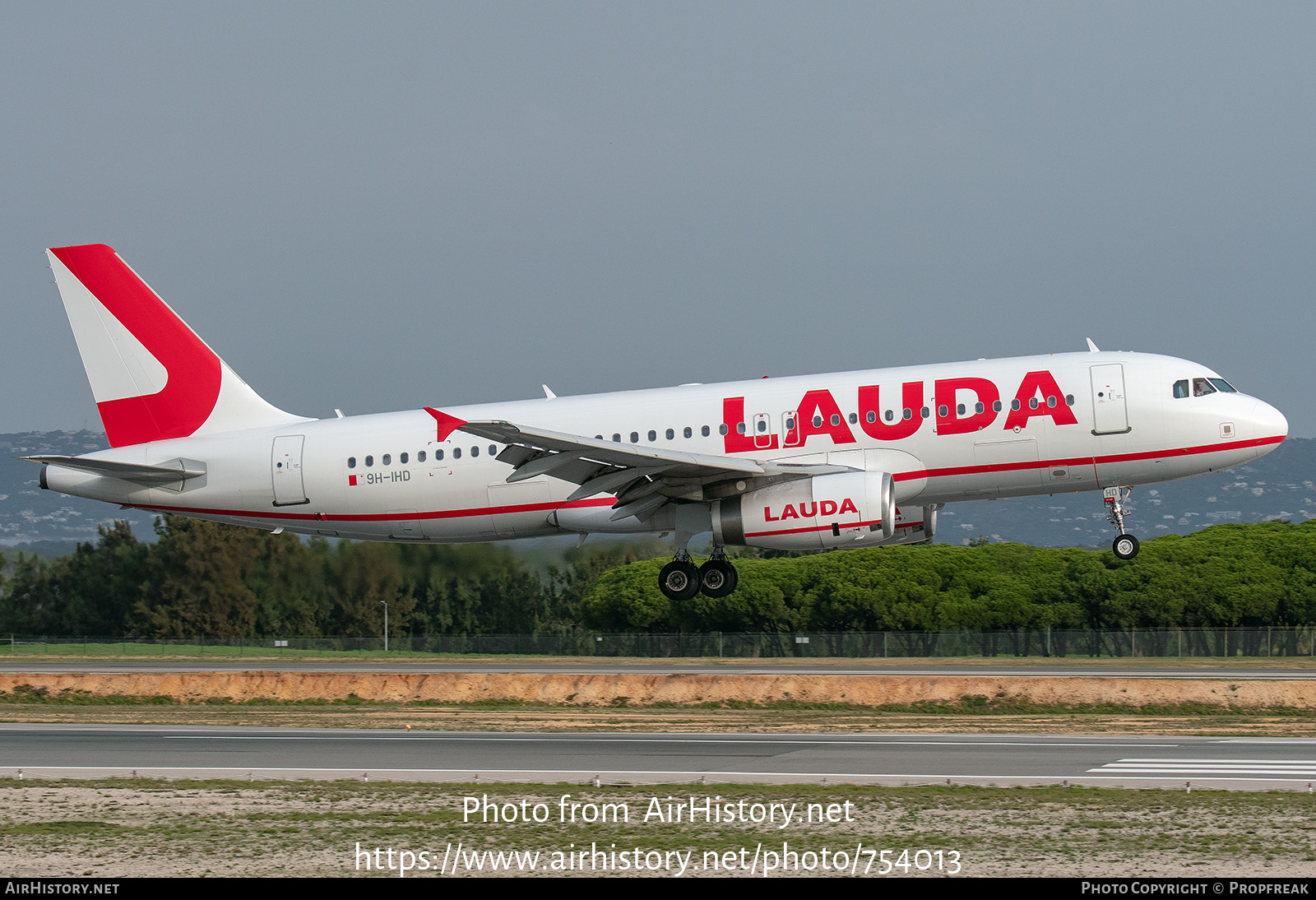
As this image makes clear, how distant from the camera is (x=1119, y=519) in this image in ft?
102

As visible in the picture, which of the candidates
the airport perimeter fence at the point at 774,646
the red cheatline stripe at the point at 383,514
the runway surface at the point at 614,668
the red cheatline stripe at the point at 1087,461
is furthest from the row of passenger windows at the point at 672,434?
the airport perimeter fence at the point at 774,646

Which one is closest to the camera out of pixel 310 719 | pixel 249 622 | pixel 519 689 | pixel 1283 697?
pixel 310 719

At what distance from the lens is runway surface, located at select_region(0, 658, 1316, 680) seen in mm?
47469

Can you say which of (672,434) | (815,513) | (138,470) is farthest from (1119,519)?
(138,470)

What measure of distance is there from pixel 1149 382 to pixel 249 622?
40.1 m

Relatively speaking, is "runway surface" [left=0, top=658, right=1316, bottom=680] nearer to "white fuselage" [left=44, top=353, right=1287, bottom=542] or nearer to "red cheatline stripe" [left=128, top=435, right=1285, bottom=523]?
"red cheatline stripe" [left=128, top=435, right=1285, bottom=523]

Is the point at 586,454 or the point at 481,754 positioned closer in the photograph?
the point at 481,754

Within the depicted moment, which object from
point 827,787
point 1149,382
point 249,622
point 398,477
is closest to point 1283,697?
point 1149,382

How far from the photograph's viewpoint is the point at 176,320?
121 ft

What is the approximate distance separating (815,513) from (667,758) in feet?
25.1

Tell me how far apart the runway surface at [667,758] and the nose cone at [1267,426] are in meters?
6.49

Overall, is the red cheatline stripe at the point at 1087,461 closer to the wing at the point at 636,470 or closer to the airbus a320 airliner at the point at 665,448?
the airbus a320 airliner at the point at 665,448

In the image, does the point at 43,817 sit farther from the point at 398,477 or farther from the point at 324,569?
the point at 324,569

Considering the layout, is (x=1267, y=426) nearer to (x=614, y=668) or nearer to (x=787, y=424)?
(x=787, y=424)
